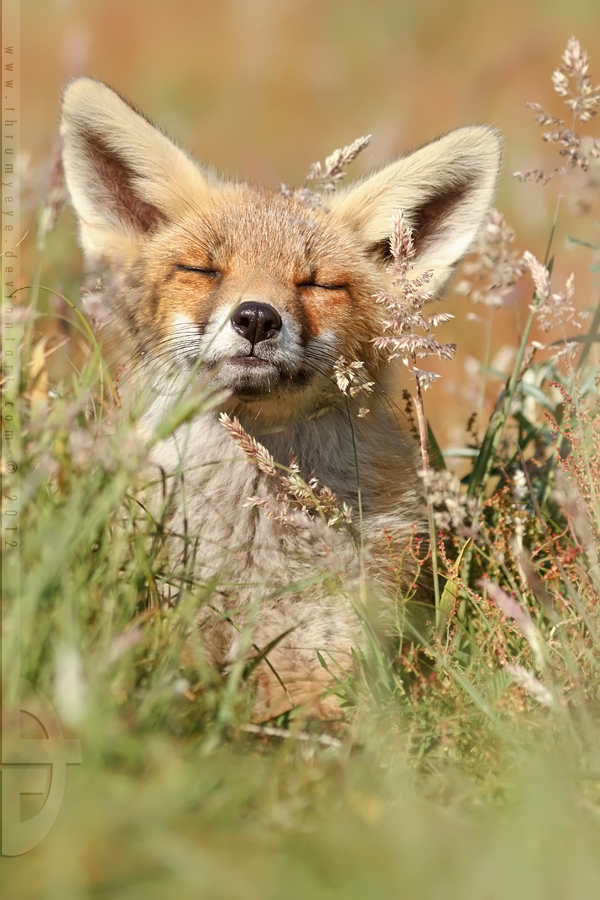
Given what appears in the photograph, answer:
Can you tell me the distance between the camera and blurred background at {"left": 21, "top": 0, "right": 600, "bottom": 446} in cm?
1004

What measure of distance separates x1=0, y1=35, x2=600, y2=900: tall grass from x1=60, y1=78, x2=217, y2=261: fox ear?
770mm

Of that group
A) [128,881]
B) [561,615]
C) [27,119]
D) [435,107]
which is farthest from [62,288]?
[435,107]

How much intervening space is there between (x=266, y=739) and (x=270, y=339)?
1279 millimetres

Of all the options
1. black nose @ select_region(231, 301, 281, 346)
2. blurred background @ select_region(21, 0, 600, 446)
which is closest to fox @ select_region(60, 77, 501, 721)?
black nose @ select_region(231, 301, 281, 346)

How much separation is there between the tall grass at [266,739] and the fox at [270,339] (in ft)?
1.06

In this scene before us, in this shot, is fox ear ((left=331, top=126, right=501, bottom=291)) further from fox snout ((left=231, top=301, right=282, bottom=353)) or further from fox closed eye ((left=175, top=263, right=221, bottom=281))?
fox snout ((left=231, top=301, right=282, bottom=353))

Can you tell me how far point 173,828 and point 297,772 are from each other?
16.4 inches

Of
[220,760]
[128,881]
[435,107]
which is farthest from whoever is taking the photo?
[435,107]

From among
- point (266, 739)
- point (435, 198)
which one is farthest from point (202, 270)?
point (266, 739)

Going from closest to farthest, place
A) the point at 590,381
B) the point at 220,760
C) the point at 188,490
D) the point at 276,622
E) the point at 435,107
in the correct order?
the point at 220,760 → the point at 276,622 → the point at 188,490 → the point at 590,381 → the point at 435,107

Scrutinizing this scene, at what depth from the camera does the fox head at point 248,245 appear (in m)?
3.01

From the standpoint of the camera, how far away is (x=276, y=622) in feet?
9.70

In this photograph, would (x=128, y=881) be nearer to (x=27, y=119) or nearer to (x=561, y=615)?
(x=561, y=615)

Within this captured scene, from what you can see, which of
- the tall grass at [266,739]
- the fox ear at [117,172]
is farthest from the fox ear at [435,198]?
the fox ear at [117,172]
